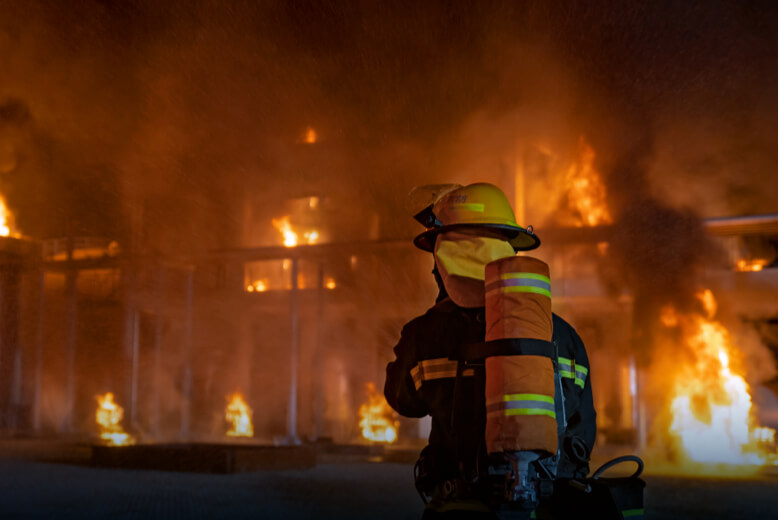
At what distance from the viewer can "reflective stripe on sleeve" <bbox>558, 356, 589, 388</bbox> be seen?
99.1 inches

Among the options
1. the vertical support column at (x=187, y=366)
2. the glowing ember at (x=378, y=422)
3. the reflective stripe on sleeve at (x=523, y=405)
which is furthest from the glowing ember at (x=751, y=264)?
the reflective stripe on sleeve at (x=523, y=405)

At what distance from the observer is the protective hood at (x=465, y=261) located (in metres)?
2.51

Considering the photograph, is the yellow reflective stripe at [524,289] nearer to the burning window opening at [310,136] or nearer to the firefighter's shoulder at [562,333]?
the firefighter's shoulder at [562,333]

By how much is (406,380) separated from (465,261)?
47 centimetres

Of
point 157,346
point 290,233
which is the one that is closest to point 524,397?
point 157,346

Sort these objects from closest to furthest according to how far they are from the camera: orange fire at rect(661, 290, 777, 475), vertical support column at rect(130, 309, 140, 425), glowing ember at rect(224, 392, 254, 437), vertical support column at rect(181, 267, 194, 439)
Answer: orange fire at rect(661, 290, 777, 475)
vertical support column at rect(181, 267, 194, 439)
vertical support column at rect(130, 309, 140, 425)
glowing ember at rect(224, 392, 254, 437)

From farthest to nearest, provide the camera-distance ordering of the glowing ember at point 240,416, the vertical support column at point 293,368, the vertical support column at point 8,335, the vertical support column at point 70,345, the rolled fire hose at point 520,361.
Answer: the glowing ember at point 240,416 < the vertical support column at point 8,335 < the vertical support column at point 70,345 < the vertical support column at point 293,368 < the rolled fire hose at point 520,361

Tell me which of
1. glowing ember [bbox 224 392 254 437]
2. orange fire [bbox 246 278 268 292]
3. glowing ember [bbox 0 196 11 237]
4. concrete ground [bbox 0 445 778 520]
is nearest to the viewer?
concrete ground [bbox 0 445 778 520]

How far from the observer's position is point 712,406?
11.7 meters

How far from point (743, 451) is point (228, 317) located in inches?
478

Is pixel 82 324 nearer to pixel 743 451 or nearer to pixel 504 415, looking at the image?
pixel 743 451

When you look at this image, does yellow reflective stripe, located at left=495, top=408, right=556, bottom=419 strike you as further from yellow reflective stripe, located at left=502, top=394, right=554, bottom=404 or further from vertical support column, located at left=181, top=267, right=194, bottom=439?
vertical support column, located at left=181, top=267, right=194, bottom=439

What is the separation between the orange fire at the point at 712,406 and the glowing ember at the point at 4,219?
16.0 metres

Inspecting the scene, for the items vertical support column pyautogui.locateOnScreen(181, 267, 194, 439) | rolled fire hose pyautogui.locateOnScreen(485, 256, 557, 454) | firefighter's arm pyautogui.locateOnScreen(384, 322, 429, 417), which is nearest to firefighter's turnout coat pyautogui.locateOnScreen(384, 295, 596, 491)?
firefighter's arm pyautogui.locateOnScreen(384, 322, 429, 417)
